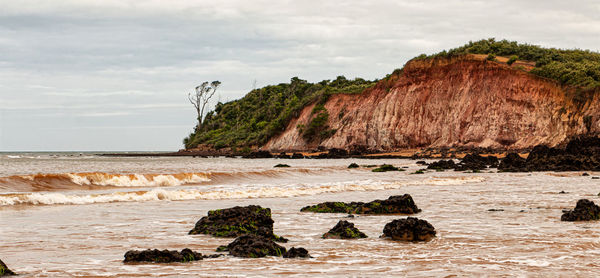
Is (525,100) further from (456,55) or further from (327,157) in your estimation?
(327,157)

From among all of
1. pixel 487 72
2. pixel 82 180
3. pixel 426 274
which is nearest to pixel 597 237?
pixel 426 274

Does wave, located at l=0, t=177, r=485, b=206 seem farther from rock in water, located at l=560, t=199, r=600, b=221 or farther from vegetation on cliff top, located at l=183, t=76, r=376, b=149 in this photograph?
vegetation on cliff top, located at l=183, t=76, r=376, b=149

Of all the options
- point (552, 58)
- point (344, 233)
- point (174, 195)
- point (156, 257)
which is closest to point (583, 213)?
point (344, 233)

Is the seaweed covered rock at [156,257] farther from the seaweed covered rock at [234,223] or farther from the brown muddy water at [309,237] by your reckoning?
the seaweed covered rock at [234,223]

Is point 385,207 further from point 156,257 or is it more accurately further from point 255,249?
point 156,257

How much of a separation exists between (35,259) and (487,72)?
5906cm

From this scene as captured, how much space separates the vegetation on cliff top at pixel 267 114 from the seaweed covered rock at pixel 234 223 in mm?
68475

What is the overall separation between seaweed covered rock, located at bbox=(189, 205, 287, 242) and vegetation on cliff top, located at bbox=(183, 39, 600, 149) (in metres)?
47.0

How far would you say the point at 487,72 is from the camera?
200 ft

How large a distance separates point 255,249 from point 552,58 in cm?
6146

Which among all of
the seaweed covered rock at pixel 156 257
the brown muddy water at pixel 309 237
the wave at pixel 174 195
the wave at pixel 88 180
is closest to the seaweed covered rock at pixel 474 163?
the wave at pixel 174 195

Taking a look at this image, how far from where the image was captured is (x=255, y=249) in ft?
24.6

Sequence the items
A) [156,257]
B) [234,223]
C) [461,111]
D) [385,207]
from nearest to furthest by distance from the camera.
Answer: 1. [156,257]
2. [234,223]
3. [385,207]
4. [461,111]

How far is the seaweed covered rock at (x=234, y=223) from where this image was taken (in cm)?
945
